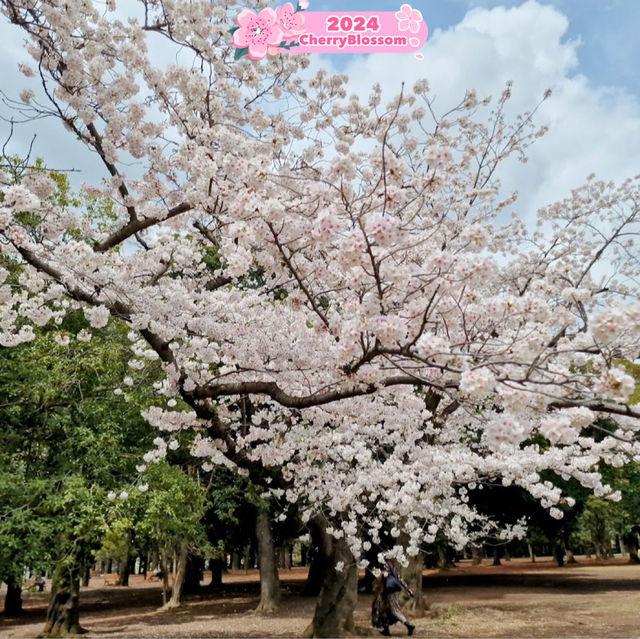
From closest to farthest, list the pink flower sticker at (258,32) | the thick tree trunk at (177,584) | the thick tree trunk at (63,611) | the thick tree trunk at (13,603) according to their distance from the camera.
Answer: the pink flower sticker at (258,32) → the thick tree trunk at (63,611) → the thick tree trunk at (13,603) → the thick tree trunk at (177,584)

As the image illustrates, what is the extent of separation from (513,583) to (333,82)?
2250cm

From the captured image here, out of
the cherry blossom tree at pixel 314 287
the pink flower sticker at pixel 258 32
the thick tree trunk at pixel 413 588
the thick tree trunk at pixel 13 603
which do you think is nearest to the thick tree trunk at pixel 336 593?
the cherry blossom tree at pixel 314 287

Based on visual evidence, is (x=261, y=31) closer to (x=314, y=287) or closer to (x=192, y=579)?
(x=314, y=287)

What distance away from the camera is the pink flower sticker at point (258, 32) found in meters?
6.89

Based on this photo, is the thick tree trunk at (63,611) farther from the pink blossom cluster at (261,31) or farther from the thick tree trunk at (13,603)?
the pink blossom cluster at (261,31)

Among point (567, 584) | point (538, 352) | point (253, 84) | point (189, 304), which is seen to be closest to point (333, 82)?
point (253, 84)

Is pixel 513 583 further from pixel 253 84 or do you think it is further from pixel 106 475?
pixel 253 84

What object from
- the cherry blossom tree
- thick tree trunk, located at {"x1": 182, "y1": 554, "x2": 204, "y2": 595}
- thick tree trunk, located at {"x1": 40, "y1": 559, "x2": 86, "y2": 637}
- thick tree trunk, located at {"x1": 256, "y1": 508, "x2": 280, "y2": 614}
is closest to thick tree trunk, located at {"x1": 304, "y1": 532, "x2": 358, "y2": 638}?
the cherry blossom tree

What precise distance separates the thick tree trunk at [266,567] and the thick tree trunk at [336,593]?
6171 millimetres

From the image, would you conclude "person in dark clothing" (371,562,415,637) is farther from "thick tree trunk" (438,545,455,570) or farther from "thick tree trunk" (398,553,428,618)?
"thick tree trunk" (438,545,455,570)

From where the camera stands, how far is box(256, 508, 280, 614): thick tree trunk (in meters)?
16.4

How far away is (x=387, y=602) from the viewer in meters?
10.9

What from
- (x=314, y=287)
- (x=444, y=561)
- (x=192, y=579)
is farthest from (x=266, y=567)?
(x=444, y=561)

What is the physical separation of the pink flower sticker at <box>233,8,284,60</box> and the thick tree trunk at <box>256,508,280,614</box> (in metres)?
13.2
